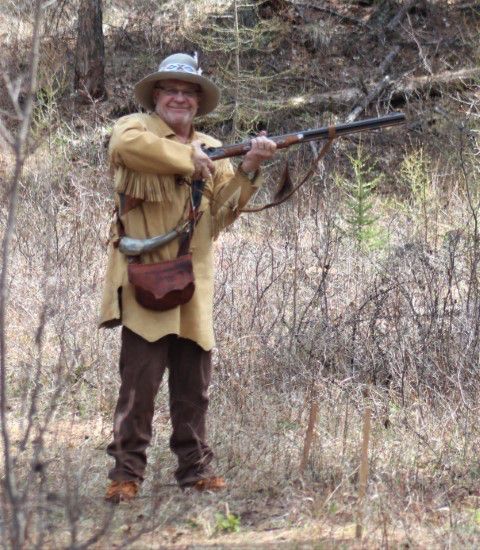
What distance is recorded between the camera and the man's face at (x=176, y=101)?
4.52 metres

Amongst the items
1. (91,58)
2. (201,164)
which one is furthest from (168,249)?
(91,58)

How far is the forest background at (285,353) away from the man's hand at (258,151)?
99cm

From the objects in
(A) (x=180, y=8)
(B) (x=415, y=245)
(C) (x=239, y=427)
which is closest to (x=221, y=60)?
(A) (x=180, y=8)

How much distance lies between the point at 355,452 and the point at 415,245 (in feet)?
11.6

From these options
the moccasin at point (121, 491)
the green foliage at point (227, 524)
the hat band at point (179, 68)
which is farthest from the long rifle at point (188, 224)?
the green foliage at point (227, 524)

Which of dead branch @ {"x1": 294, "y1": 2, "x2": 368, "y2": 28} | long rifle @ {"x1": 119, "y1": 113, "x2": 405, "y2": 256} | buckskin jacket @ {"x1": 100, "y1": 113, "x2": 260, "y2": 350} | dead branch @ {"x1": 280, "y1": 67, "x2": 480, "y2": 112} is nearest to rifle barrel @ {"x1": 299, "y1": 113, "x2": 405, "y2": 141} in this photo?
long rifle @ {"x1": 119, "y1": 113, "x2": 405, "y2": 256}

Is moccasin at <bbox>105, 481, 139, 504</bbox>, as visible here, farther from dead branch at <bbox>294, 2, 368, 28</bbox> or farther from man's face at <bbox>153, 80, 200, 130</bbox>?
dead branch at <bbox>294, 2, 368, 28</bbox>

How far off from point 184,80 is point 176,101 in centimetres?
10

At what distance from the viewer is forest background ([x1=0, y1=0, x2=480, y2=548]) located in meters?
4.18

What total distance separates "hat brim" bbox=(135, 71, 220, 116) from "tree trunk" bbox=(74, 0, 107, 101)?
33.6 feet

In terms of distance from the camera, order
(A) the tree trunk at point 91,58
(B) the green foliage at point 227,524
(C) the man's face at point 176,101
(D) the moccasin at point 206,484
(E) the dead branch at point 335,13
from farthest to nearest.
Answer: (E) the dead branch at point 335,13
(A) the tree trunk at point 91,58
(D) the moccasin at point 206,484
(C) the man's face at point 176,101
(B) the green foliage at point 227,524

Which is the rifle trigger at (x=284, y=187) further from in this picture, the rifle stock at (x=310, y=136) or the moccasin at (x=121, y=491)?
the moccasin at (x=121, y=491)

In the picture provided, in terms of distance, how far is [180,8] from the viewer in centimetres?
1719

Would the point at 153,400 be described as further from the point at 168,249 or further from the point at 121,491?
the point at 168,249
